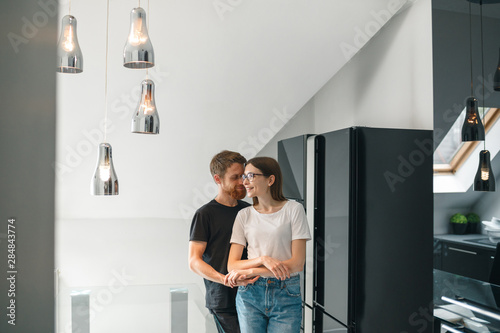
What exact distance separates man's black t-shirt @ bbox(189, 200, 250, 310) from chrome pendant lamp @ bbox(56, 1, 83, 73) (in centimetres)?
89

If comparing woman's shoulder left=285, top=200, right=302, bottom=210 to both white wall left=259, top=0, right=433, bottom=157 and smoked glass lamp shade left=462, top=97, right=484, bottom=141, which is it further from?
white wall left=259, top=0, right=433, bottom=157

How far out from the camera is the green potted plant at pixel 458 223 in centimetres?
254

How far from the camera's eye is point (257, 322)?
1954 mm

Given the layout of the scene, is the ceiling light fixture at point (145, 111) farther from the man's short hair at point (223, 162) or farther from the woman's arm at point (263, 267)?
the woman's arm at point (263, 267)

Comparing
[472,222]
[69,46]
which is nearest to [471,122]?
[472,222]

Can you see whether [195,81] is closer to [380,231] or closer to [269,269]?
[380,231]

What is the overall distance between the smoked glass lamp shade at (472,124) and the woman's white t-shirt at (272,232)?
1198mm

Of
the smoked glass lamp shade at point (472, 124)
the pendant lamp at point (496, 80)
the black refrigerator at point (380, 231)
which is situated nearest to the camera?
the pendant lamp at point (496, 80)

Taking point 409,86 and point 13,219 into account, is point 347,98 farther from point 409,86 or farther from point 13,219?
point 13,219

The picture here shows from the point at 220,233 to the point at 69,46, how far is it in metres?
1.09

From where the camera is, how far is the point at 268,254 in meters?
2.00

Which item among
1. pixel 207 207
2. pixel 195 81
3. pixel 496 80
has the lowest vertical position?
pixel 207 207

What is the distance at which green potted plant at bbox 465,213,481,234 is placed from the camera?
245cm

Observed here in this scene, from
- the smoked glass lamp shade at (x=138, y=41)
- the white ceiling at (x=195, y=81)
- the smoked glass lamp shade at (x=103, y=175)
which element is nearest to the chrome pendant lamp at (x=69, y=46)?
the smoked glass lamp shade at (x=138, y=41)
